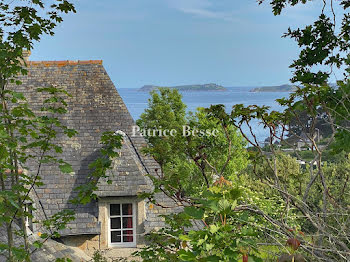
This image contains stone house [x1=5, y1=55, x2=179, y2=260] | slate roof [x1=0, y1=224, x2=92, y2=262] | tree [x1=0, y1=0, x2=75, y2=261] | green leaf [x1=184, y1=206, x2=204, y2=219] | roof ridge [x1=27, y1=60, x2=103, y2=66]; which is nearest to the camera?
green leaf [x1=184, y1=206, x2=204, y2=219]

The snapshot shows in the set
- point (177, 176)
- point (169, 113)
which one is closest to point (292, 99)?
point (177, 176)

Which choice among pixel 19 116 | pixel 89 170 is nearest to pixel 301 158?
pixel 19 116

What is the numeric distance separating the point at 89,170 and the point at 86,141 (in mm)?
1088

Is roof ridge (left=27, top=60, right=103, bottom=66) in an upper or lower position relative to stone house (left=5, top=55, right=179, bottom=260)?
upper

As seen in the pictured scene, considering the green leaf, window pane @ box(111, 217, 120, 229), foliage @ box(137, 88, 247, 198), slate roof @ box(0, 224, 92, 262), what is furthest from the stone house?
the green leaf

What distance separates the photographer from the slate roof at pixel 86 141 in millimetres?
13992

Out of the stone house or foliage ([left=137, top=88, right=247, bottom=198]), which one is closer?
foliage ([left=137, top=88, right=247, bottom=198])

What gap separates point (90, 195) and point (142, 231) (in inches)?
282

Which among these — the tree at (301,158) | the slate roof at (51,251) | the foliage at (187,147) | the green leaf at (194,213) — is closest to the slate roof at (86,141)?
the slate roof at (51,251)

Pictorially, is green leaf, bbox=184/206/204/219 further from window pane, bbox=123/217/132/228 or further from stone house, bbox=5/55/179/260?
window pane, bbox=123/217/132/228

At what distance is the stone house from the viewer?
13953 mm

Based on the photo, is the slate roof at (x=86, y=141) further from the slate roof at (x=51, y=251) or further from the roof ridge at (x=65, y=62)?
the slate roof at (x=51, y=251)

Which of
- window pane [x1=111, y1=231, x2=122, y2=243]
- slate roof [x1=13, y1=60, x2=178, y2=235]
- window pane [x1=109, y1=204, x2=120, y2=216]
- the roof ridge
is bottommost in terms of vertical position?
window pane [x1=111, y1=231, x2=122, y2=243]

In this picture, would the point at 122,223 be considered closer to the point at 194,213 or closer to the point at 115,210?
the point at 115,210
